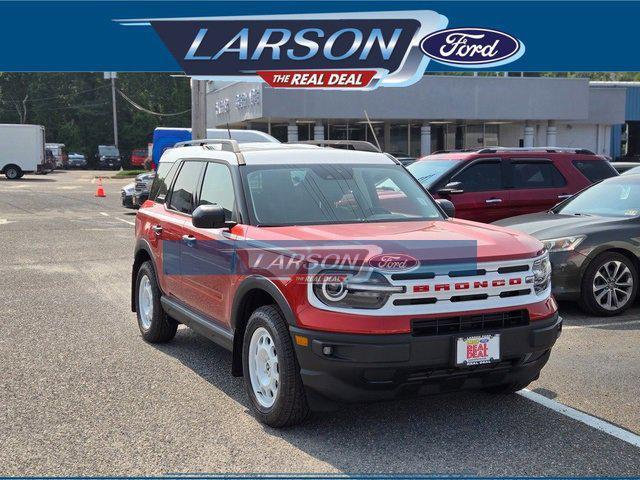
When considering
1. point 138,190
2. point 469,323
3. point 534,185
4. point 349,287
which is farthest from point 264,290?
point 138,190

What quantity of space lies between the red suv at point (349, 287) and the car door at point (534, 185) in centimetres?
525

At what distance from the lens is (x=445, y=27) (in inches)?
660

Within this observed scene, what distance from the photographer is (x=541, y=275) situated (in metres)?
4.75

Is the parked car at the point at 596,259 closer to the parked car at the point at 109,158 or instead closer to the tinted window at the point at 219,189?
the tinted window at the point at 219,189

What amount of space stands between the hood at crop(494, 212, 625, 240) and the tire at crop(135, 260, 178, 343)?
3984 millimetres

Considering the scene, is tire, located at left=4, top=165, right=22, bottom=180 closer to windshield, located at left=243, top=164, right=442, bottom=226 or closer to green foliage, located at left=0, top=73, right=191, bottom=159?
green foliage, located at left=0, top=73, right=191, bottom=159

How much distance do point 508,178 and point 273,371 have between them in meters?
7.17

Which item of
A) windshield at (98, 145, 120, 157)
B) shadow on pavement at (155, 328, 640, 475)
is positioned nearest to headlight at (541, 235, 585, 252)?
shadow on pavement at (155, 328, 640, 475)

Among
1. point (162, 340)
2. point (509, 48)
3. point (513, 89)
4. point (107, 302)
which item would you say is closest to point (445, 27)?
point (509, 48)

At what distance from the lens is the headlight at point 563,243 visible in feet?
25.2

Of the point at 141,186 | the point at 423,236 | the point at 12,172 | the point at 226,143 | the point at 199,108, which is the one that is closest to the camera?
the point at 423,236

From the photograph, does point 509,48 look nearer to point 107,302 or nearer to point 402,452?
point 107,302

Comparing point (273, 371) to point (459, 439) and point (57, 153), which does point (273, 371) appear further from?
point (57, 153)

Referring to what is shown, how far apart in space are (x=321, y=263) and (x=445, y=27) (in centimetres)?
1378
